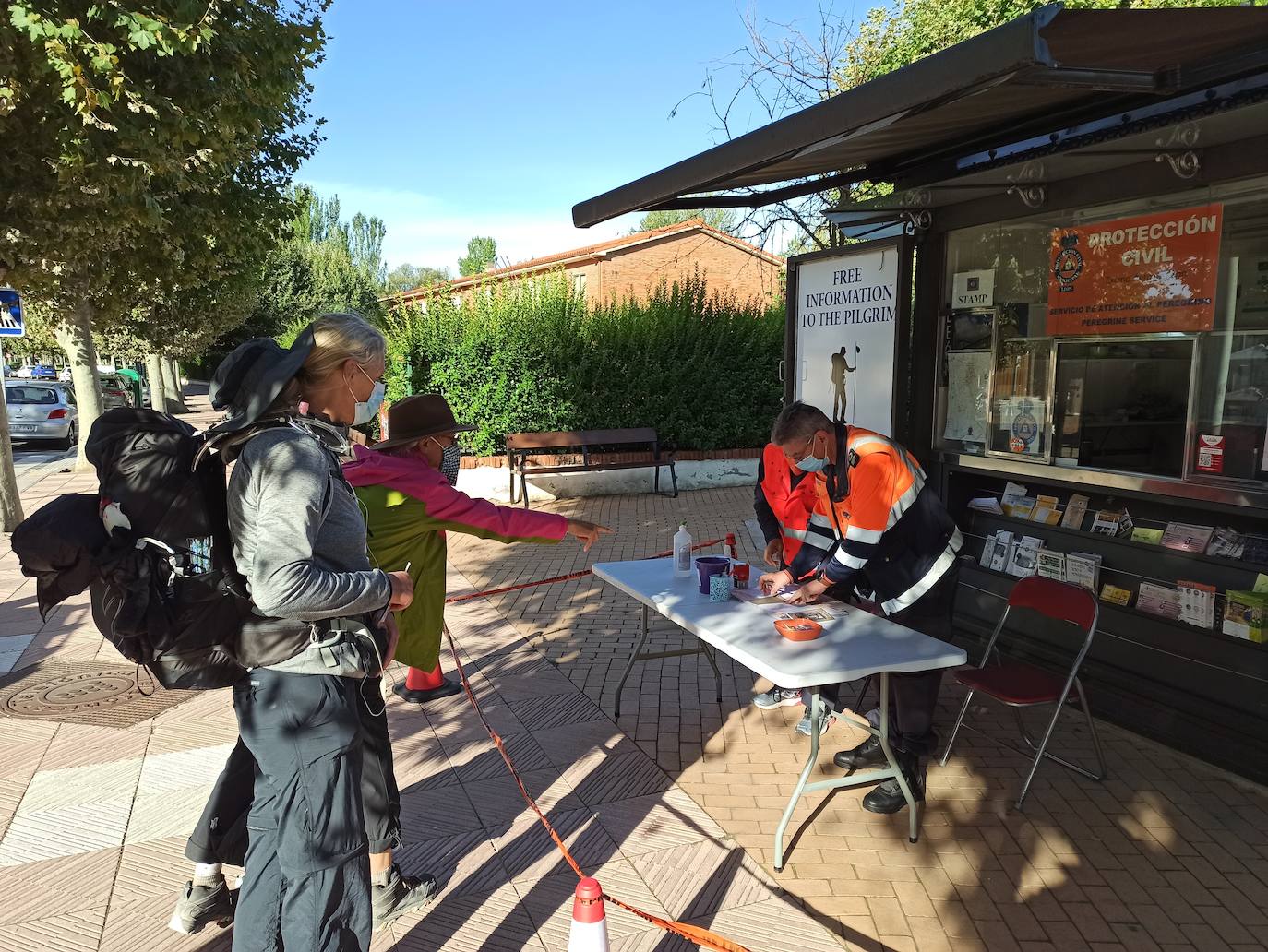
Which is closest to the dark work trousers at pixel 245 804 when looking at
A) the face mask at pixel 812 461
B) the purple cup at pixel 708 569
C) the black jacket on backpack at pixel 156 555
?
the black jacket on backpack at pixel 156 555

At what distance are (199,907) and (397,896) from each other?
65cm

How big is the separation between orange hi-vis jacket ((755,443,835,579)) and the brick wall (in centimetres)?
2052

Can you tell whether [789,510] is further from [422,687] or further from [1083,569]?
[422,687]

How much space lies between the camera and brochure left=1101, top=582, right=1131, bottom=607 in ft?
15.0

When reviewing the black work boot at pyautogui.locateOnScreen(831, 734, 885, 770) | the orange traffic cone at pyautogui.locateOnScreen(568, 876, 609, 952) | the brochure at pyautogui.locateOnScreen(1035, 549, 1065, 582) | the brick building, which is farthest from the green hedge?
the brick building

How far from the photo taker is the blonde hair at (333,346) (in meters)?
2.16

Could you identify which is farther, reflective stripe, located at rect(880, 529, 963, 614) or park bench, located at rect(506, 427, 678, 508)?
park bench, located at rect(506, 427, 678, 508)

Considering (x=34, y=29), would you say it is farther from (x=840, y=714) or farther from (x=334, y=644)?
(x=840, y=714)

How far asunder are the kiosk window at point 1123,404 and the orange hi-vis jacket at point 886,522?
1.72 metres

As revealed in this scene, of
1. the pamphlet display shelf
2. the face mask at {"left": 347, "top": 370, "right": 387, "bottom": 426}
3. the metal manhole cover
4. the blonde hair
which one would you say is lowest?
the metal manhole cover

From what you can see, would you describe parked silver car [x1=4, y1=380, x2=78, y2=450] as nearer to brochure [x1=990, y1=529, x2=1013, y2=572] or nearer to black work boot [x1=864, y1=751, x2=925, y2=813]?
brochure [x1=990, y1=529, x2=1013, y2=572]

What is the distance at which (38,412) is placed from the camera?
19797 mm

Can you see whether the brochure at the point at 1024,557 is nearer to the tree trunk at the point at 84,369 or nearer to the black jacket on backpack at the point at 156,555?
the black jacket on backpack at the point at 156,555

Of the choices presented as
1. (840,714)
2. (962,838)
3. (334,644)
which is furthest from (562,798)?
(334,644)
